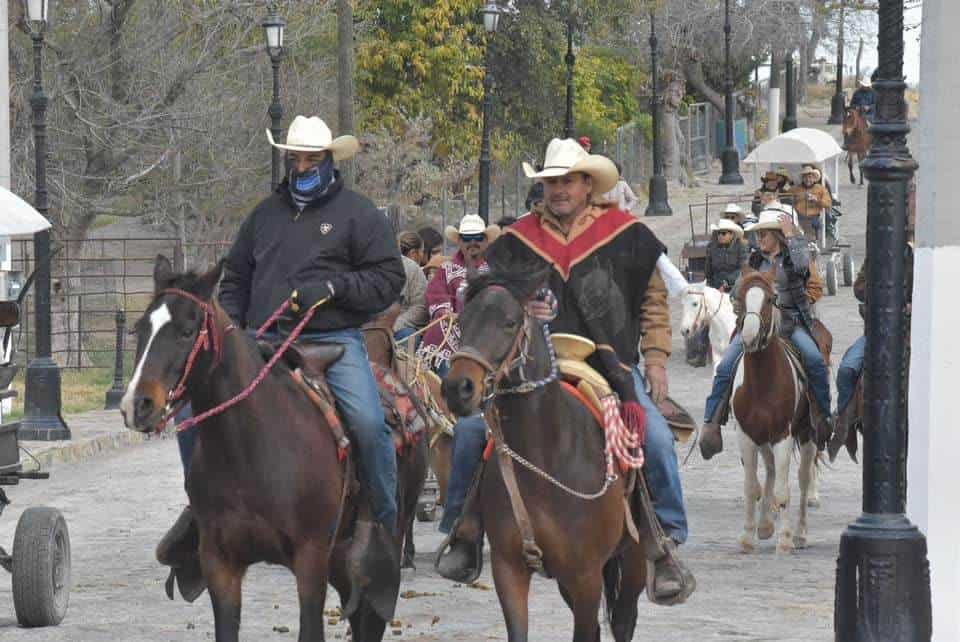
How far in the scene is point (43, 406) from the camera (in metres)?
22.6

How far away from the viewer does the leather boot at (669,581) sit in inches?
402

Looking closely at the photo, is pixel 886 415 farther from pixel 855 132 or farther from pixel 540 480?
pixel 855 132

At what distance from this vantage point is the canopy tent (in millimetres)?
12672

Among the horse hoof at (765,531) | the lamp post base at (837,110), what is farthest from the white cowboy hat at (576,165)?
the lamp post base at (837,110)

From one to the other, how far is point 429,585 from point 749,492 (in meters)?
3.25

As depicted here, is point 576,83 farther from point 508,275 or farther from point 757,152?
point 508,275

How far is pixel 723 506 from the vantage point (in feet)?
60.0

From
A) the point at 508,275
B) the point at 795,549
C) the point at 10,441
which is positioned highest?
the point at 508,275

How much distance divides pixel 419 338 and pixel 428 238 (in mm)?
1646

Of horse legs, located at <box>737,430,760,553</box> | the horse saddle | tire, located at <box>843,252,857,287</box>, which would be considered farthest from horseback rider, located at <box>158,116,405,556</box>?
tire, located at <box>843,252,857,287</box>

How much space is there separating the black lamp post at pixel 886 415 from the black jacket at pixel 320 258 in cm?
235

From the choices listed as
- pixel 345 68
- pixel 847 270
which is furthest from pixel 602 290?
pixel 847 270

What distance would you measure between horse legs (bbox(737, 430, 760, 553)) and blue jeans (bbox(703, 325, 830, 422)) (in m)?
0.55

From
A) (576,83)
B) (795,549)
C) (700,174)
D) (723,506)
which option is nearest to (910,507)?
(795,549)
